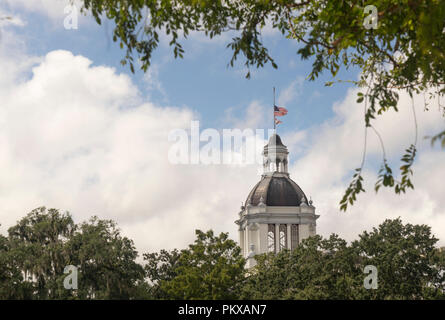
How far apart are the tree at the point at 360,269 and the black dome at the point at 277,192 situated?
39365 mm

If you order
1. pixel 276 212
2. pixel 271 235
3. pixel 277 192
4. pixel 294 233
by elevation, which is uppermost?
pixel 277 192

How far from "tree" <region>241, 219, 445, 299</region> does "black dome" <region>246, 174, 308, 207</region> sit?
129 feet

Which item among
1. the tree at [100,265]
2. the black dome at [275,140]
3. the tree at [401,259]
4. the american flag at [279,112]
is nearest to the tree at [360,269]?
the tree at [401,259]

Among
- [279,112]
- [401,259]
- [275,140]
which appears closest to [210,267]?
[401,259]

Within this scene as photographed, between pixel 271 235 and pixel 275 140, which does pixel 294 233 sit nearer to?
pixel 271 235

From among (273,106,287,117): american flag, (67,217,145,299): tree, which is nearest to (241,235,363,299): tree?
(67,217,145,299): tree

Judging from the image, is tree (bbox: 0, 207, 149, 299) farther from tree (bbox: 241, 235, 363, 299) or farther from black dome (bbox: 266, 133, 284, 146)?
black dome (bbox: 266, 133, 284, 146)

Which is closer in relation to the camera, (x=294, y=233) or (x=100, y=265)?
(x=100, y=265)

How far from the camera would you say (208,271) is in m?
40.1

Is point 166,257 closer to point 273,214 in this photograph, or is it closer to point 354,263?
point 354,263

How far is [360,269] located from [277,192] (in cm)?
4608

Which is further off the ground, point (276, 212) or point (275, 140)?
point (275, 140)
